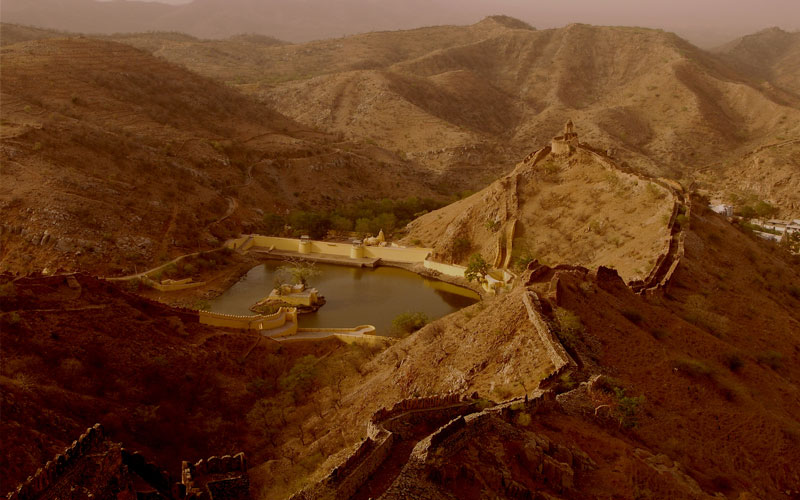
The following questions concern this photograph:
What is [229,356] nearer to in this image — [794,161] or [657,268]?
[657,268]

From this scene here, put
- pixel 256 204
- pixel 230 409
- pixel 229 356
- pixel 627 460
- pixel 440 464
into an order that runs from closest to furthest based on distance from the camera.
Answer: pixel 440 464, pixel 627 460, pixel 230 409, pixel 229 356, pixel 256 204

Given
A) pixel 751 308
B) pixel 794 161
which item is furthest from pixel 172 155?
pixel 794 161

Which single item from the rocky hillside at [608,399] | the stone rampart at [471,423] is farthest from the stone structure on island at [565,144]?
the stone rampart at [471,423]

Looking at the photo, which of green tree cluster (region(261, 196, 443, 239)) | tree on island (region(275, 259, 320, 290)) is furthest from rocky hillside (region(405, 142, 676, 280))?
tree on island (region(275, 259, 320, 290))

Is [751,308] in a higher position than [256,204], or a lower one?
higher

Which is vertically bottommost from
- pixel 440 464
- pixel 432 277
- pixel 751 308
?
pixel 432 277

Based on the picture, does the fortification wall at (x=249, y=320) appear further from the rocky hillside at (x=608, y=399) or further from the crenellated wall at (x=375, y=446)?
the crenellated wall at (x=375, y=446)

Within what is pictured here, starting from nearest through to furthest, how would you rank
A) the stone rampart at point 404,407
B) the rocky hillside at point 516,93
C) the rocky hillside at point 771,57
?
the stone rampart at point 404,407, the rocky hillside at point 516,93, the rocky hillside at point 771,57

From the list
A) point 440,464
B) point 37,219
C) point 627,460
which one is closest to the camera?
point 440,464
